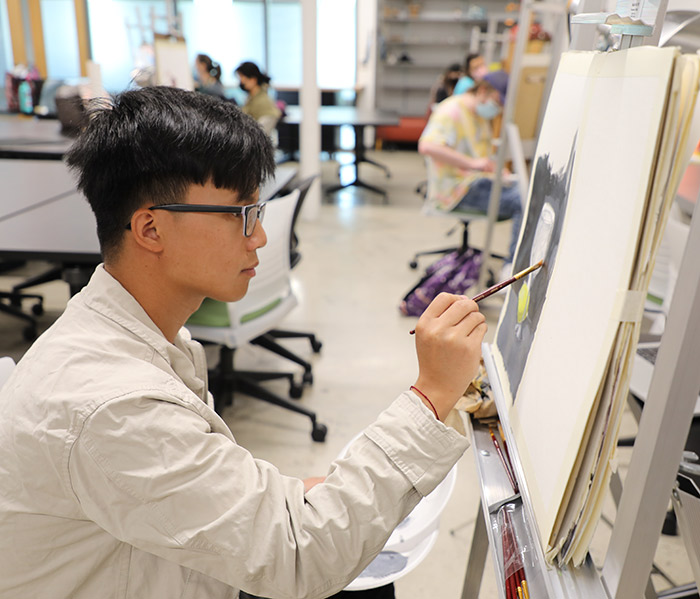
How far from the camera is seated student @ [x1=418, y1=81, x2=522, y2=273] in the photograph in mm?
3549

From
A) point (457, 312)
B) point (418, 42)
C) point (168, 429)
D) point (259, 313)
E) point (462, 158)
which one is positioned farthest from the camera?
point (418, 42)

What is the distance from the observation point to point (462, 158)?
355cm

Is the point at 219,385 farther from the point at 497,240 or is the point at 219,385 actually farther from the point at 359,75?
the point at 359,75

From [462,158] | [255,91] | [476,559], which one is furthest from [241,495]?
[255,91]

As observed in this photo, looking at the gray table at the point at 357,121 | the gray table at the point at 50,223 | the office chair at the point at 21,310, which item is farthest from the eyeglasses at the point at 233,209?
the gray table at the point at 357,121

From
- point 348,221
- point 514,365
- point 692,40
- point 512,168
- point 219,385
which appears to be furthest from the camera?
point 348,221

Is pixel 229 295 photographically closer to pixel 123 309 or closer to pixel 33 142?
pixel 123 309

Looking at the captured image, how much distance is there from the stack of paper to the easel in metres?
0.03

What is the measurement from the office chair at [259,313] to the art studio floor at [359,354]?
0.11m

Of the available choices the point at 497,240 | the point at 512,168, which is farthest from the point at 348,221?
the point at 512,168

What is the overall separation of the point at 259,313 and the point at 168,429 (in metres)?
1.62

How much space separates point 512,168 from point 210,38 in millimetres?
7365

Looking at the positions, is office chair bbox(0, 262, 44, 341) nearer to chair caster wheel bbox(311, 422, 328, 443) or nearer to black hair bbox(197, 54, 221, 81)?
chair caster wheel bbox(311, 422, 328, 443)

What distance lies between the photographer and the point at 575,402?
0.68 m
